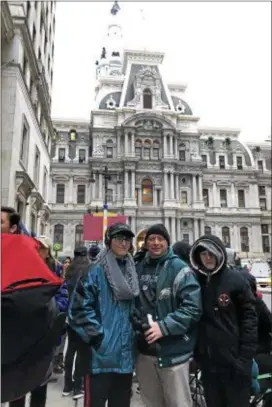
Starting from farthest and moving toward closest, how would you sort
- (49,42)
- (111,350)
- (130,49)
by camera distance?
(130,49)
(49,42)
(111,350)

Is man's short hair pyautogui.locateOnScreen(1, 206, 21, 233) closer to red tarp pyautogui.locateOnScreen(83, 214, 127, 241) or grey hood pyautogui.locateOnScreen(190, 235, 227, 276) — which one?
grey hood pyautogui.locateOnScreen(190, 235, 227, 276)

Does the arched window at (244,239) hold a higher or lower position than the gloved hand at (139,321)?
higher

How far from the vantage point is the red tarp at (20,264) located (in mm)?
2179

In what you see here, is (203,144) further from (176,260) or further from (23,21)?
(176,260)

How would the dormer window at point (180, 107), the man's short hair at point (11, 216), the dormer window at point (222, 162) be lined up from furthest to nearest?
1. the dormer window at point (180, 107)
2. the dormer window at point (222, 162)
3. the man's short hair at point (11, 216)

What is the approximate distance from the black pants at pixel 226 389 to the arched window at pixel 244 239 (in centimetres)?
4277

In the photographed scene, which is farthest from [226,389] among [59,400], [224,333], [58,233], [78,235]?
[58,233]

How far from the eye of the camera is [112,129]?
42.8 metres

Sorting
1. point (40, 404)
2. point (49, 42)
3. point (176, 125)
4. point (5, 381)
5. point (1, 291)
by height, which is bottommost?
point (40, 404)

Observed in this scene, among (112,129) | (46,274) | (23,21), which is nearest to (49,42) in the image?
(23,21)

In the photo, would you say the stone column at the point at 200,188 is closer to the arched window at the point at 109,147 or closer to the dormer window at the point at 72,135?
→ the arched window at the point at 109,147

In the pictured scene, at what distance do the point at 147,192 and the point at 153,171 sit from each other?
274 cm

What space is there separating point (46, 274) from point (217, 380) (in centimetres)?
194

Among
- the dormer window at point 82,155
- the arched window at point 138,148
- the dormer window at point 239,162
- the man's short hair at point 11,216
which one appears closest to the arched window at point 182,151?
the arched window at point 138,148
